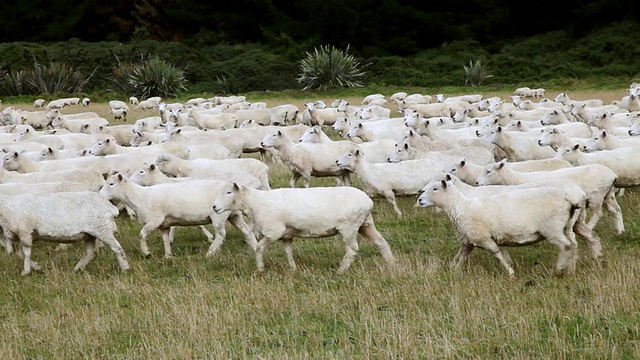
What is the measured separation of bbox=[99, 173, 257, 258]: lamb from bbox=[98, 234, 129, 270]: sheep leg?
2.09ft

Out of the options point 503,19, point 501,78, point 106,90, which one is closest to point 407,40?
point 503,19

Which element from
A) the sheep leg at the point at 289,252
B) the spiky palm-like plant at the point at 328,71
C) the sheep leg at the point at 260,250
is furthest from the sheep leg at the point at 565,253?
the spiky palm-like plant at the point at 328,71

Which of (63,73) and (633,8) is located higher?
(633,8)

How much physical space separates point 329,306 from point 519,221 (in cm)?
223

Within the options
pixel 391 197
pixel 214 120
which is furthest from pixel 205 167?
pixel 214 120

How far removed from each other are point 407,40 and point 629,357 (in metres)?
41.5

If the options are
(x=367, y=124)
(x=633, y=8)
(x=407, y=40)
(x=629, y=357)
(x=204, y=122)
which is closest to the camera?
(x=629, y=357)

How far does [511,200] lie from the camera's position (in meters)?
8.85

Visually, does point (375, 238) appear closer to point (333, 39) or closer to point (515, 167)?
point (515, 167)

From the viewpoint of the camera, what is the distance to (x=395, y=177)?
1259 cm

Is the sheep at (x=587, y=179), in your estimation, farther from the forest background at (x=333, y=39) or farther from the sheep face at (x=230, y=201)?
the forest background at (x=333, y=39)

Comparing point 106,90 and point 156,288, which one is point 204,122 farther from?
point 106,90

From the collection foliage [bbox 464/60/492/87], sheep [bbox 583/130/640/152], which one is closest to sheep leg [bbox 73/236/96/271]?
sheep [bbox 583/130/640/152]

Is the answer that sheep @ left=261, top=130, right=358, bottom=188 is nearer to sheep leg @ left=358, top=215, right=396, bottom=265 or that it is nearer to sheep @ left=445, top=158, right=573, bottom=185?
sheep @ left=445, top=158, right=573, bottom=185
